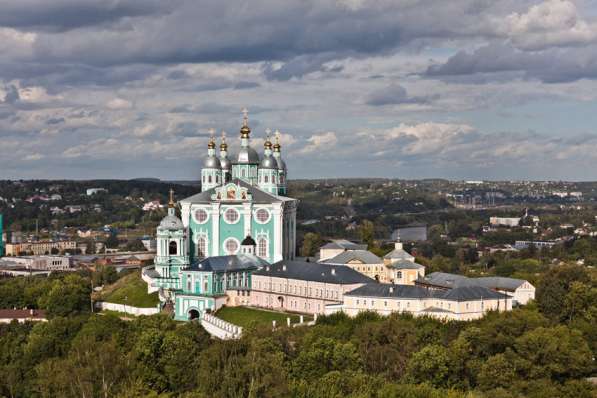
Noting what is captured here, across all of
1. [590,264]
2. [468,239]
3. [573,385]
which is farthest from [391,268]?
[468,239]

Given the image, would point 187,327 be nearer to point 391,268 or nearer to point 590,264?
point 391,268

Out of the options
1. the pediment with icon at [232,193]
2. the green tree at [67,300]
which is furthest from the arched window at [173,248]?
the green tree at [67,300]

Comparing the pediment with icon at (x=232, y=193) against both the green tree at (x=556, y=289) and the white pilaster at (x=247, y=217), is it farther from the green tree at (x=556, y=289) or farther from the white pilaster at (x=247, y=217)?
the green tree at (x=556, y=289)

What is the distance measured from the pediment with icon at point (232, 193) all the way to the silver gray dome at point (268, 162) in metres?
4.51

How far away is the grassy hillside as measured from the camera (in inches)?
2617

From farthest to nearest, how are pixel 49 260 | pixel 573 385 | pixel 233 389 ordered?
pixel 49 260
pixel 573 385
pixel 233 389

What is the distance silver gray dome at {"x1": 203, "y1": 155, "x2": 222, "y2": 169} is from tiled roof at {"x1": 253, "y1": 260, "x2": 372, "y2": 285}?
12.9 meters

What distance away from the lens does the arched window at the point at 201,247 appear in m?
68.8

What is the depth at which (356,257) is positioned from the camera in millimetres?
64500

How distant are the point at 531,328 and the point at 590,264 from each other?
162ft

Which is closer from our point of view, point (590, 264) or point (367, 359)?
point (367, 359)

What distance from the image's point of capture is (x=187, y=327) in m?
54.7

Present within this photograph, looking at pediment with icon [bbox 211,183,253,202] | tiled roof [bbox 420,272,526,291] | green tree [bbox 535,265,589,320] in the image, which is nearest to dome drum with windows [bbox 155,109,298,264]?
pediment with icon [bbox 211,183,253,202]

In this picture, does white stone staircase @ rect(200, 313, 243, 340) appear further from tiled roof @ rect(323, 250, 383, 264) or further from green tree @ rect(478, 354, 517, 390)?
green tree @ rect(478, 354, 517, 390)
